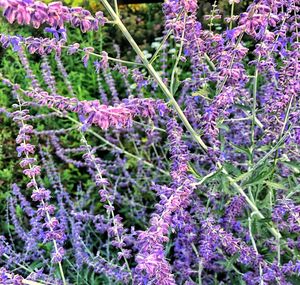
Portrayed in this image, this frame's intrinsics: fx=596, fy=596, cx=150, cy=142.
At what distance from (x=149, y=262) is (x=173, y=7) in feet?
3.46

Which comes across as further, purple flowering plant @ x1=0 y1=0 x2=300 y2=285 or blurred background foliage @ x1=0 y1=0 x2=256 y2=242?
blurred background foliage @ x1=0 y1=0 x2=256 y2=242

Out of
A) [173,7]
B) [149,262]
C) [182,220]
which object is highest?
[173,7]

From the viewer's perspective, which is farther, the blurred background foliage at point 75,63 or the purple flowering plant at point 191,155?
the blurred background foliage at point 75,63

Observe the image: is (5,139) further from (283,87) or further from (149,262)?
(149,262)

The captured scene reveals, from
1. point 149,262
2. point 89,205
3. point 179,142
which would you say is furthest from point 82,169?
point 149,262

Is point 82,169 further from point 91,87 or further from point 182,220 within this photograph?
point 182,220

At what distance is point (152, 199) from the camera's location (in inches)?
159

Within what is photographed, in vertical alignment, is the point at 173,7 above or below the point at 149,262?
above

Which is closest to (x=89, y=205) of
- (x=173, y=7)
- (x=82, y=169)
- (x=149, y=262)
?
(x=82, y=169)

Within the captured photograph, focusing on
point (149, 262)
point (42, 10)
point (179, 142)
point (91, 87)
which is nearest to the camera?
point (42, 10)

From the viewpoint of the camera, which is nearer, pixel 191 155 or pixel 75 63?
pixel 191 155

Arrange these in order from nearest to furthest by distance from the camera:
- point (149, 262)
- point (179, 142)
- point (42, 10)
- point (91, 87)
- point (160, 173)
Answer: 1. point (42, 10)
2. point (149, 262)
3. point (179, 142)
4. point (160, 173)
5. point (91, 87)

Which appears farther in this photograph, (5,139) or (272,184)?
(5,139)

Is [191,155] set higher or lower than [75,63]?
higher
